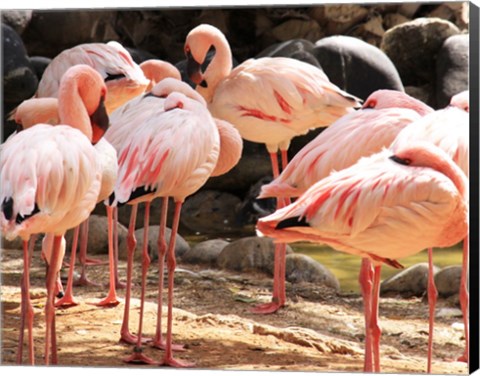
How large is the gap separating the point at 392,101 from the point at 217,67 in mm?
881

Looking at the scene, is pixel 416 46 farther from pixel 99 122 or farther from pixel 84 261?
pixel 84 261

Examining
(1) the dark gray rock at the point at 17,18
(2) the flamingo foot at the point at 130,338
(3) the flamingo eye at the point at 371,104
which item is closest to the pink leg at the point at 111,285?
(2) the flamingo foot at the point at 130,338

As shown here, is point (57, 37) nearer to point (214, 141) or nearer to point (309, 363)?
point (214, 141)

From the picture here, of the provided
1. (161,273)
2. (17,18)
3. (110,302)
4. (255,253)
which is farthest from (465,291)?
(17,18)

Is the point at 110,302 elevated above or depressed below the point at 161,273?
below

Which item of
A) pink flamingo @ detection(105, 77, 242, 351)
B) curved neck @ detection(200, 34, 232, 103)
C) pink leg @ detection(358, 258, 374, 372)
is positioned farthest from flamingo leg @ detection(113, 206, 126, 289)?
pink leg @ detection(358, 258, 374, 372)

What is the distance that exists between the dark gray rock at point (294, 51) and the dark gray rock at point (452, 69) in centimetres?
58

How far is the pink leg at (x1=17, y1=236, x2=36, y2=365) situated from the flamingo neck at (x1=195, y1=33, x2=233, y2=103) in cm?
106

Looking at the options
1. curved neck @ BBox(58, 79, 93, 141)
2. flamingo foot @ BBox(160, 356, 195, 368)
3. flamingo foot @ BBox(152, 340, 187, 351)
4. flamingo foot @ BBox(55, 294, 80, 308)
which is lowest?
flamingo foot @ BBox(160, 356, 195, 368)

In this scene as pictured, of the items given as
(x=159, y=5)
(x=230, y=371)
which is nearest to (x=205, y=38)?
(x=159, y=5)

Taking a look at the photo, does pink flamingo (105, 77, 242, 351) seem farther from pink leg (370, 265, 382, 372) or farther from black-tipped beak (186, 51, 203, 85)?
pink leg (370, 265, 382, 372)

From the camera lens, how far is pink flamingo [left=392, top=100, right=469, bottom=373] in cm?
504

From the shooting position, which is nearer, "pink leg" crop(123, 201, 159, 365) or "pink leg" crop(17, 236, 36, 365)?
"pink leg" crop(17, 236, 36, 365)

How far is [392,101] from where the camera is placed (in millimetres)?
5344
